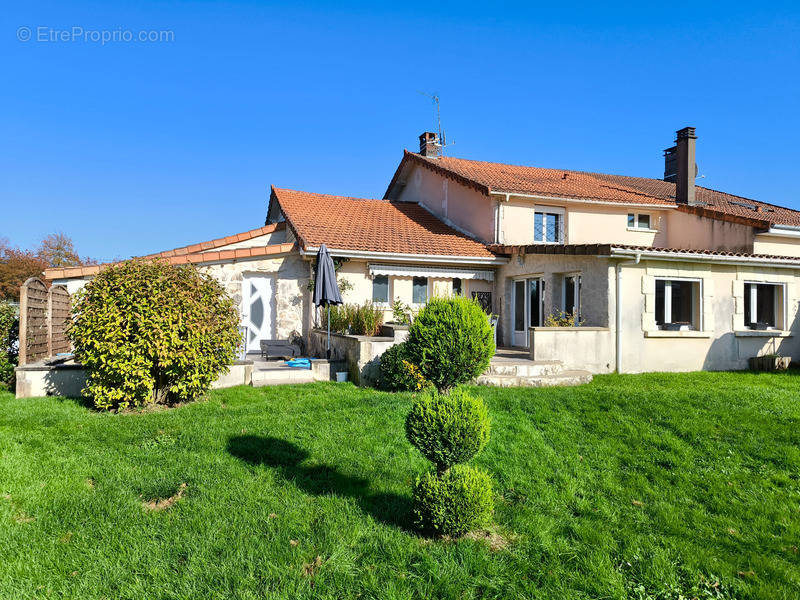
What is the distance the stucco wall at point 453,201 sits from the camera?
20.1 metres

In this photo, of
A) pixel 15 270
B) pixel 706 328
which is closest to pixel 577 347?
pixel 706 328

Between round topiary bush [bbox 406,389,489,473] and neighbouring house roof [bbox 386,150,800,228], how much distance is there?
14.5 metres

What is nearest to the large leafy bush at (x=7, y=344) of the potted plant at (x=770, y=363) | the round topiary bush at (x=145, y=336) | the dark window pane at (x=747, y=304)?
the round topiary bush at (x=145, y=336)

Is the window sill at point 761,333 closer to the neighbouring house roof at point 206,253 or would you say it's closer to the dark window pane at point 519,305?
the dark window pane at point 519,305

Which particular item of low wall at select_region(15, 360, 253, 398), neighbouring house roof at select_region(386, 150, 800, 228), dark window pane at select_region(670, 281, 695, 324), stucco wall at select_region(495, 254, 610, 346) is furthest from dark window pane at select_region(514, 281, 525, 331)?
low wall at select_region(15, 360, 253, 398)

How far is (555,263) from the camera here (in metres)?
16.0

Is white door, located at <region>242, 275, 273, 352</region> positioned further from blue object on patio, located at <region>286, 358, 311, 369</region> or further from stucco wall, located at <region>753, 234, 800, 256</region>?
stucco wall, located at <region>753, 234, 800, 256</region>

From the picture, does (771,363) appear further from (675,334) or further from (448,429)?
(448,429)

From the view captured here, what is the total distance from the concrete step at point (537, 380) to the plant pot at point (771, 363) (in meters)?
6.48

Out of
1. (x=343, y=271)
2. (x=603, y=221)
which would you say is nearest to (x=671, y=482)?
(x=343, y=271)

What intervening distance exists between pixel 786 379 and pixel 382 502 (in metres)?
12.6

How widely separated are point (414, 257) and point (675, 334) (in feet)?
26.8

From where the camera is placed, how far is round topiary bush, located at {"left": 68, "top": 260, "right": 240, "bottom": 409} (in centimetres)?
989

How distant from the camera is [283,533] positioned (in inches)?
210
